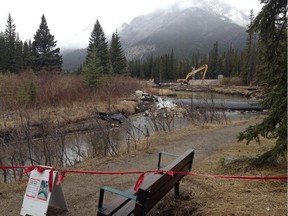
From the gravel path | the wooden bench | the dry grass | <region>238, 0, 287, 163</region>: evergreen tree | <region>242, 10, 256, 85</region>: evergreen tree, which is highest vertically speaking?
<region>242, 10, 256, 85</region>: evergreen tree

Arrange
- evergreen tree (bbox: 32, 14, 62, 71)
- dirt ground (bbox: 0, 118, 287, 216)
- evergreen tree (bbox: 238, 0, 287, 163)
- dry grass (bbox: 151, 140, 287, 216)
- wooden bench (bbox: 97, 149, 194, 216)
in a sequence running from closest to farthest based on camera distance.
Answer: wooden bench (bbox: 97, 149, 194, 216) → dry grass (bbox: 151, 140, 287, 216) → dirt ground (bbox: 0, 118, 287, 216) → evergreen tree (bbox: 238, 0, 287, 163) → evergreen tree (bbox: 32, 14, 62, 71)

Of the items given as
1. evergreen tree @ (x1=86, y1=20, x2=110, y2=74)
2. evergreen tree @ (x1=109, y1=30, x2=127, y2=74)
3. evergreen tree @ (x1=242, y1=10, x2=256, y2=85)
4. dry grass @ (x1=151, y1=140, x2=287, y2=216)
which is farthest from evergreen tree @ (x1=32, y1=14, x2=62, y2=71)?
dry grass @ (x1=151, y1=140, x2=287, y2=216)

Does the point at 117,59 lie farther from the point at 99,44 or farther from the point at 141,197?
the point at 141,197

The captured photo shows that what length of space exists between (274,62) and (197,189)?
2665mm

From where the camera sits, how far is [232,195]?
4.41 m

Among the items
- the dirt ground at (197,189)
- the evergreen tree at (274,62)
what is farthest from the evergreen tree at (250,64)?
the evergreen tree at (274,62)

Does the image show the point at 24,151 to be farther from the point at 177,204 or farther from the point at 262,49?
the point at 262,49

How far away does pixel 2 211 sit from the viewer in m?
4.79

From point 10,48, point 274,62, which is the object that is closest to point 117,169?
point 274,62

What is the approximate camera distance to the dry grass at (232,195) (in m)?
3.76

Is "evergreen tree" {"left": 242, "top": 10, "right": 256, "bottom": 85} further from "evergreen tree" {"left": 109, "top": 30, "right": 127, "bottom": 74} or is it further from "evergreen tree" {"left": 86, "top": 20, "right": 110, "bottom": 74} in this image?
"evergreen tree" {"left": 86, "top": 20, "right": 110, "bottom": 74}

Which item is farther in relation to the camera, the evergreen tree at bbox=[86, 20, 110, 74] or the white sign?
the evergreen tree at bbox=[86, 20, 110, 74]

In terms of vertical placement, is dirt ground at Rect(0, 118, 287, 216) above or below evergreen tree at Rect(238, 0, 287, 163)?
below

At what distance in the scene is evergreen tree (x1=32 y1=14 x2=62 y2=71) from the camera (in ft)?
133
